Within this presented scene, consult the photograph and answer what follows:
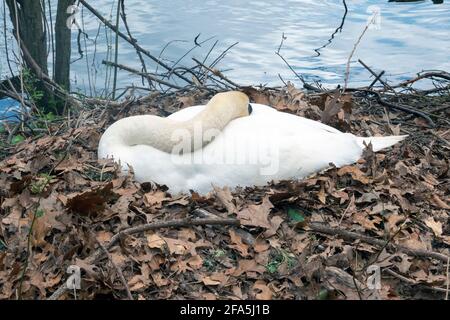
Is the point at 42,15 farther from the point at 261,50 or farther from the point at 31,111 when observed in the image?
the point at 261,50

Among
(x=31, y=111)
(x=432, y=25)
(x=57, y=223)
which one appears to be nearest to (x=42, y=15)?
(x=31, y=111)

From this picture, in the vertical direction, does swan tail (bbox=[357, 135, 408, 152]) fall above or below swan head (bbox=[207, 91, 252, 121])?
below

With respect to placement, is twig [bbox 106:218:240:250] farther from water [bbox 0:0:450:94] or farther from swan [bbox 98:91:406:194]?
water [bbox 0:0:450:94]

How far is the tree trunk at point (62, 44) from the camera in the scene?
26.0 feet

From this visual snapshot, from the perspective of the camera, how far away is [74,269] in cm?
393

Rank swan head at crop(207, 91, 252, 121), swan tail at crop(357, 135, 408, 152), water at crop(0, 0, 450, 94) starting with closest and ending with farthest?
swan head at crop(207, 91, 252, 121) → swan tail at crop(357, 135, 408, 152) → water at crop(0, 0, 450, 94)

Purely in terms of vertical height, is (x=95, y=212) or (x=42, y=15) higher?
(x=42, y=15)

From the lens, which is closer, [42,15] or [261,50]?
[42,15]

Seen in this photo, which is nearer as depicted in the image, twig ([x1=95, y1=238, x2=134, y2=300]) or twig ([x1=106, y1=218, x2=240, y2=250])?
twig ([x1=95, y1=238, x2=134, y2=300])

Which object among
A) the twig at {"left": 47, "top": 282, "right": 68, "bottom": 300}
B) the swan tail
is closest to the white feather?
the swan tail

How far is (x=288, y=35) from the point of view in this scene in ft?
43.4

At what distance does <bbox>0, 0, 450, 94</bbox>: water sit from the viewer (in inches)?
468
